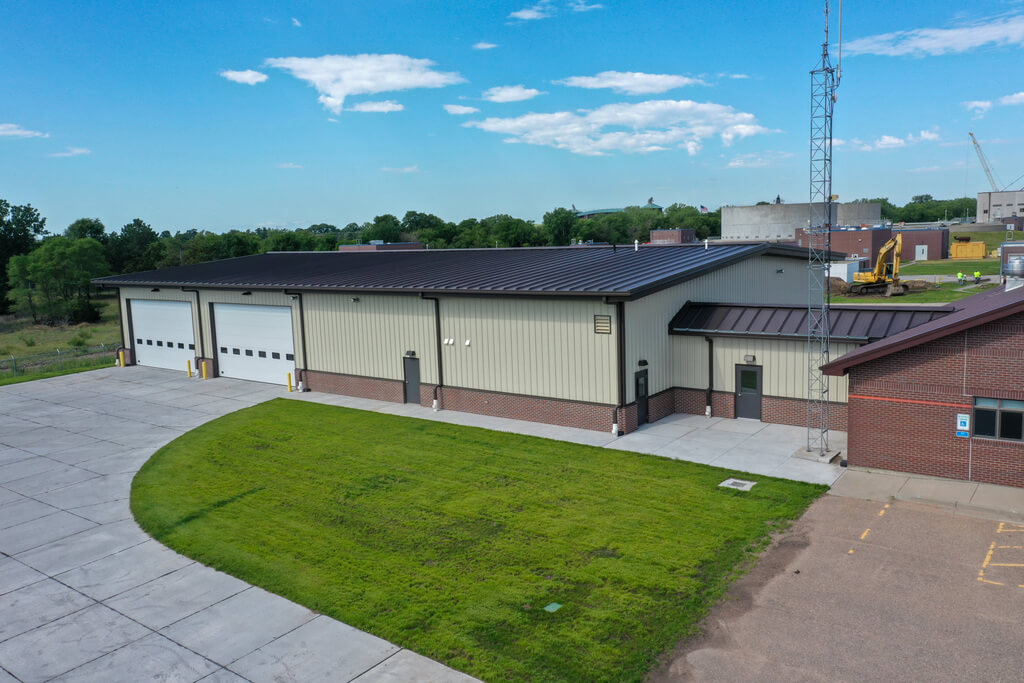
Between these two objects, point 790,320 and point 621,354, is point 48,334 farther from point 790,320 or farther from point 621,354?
point 790,320

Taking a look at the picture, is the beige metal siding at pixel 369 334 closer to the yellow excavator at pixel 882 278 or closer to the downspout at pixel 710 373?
the downspout at pixel 710 373

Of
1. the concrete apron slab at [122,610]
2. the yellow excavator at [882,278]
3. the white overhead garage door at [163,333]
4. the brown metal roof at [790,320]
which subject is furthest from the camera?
the yellow excavator at [882,278]

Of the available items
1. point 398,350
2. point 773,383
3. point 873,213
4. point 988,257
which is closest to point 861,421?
point 773,383

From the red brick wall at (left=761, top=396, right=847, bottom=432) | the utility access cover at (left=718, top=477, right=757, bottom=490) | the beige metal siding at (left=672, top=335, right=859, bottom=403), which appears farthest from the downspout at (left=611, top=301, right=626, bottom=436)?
the utility access cover at (left=718, top=477, right=757, bottom=490)

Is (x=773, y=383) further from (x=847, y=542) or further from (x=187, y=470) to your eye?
(x=187, y=470)

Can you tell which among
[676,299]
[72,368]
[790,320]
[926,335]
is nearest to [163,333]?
[72,368]

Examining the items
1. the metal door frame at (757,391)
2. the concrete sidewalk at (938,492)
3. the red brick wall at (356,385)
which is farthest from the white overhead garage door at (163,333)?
the concrete sidewalk at (938,492)
